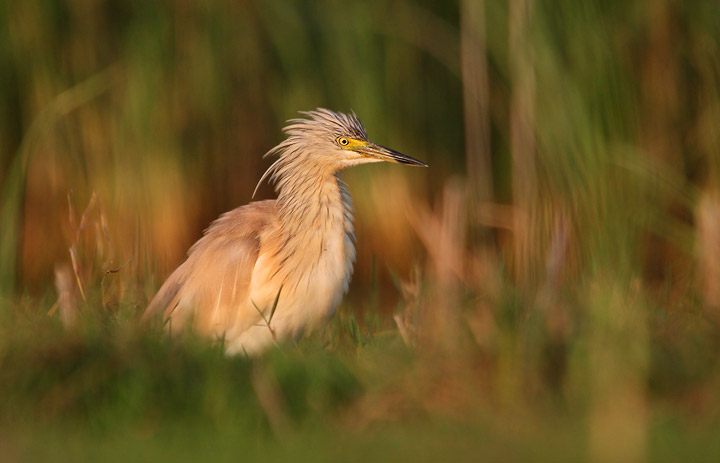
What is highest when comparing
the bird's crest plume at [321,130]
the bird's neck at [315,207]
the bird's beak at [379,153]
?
the bird's crest plume at [321,130]

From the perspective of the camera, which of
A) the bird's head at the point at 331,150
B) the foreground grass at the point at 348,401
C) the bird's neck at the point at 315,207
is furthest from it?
the bird's head at the point at 331,150

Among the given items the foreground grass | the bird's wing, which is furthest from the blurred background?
the bird's wing

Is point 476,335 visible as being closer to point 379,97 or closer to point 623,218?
point 623,218

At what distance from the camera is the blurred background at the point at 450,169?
3.02 m

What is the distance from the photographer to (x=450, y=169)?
9.01 metres

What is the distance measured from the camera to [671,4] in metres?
6.32

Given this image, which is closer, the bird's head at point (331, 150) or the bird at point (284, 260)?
the bird at point (284, 260)

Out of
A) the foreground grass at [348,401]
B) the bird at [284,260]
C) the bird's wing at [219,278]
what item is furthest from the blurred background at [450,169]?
the bird at [284,260]

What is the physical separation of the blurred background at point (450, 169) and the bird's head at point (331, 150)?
0.47 metres

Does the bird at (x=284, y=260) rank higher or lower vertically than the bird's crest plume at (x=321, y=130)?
lower

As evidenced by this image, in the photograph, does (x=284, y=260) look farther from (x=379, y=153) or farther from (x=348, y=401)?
(x=348, y=401)

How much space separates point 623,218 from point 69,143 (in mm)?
5248

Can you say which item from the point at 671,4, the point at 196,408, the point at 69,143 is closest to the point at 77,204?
the point at 69,143

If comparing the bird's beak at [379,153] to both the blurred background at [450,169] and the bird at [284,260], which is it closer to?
the bird at [284,260]
